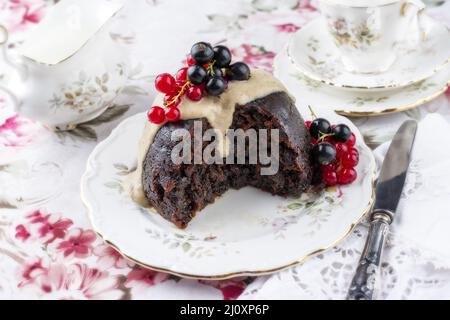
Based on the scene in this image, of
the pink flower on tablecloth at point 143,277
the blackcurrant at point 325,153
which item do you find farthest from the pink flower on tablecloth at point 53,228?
the blackcurrant at point 325,153

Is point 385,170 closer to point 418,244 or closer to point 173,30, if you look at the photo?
point 418,244

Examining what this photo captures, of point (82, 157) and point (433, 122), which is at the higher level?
point (433, 122)

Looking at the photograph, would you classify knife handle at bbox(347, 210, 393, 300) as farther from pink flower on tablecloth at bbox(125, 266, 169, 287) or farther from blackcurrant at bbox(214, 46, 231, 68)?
blackcurrant at bbox(214, 46, 231, 68)

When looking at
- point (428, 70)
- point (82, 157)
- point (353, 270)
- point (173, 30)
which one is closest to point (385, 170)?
point (353, 270)

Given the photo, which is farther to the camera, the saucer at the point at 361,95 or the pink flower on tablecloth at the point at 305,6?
the pink flower on tablecloth at the point at 305,6

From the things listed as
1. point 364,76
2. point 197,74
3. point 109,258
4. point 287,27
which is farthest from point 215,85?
point 287,27

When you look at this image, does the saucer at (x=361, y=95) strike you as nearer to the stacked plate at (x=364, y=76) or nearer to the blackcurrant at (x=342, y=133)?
the stacked plate at (x=364, y=76)
